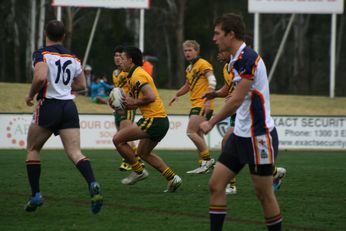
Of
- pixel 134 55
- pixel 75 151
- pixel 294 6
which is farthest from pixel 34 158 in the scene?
pixel 294 6

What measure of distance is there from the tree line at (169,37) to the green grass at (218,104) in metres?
10.7

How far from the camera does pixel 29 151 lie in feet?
28.5

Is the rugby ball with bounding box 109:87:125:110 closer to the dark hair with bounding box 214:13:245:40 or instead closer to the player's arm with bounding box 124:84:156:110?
the player's arm with bounding box 124:84:156:110

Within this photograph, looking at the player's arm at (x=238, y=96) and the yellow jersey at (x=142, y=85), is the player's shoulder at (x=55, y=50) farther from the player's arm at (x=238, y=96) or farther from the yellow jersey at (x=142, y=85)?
the player's arm at (x=238, y=96)

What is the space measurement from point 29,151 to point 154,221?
65.2 inches

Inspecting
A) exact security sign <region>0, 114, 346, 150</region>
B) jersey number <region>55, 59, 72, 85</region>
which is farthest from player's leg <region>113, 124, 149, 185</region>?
exact security sign <region>0, 114, 346, 150</region>

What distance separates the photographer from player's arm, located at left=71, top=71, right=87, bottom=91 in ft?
29.0

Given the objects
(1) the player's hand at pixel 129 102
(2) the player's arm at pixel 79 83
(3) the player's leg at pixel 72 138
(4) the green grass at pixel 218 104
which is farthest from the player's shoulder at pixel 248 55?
(4) the green grass at pixel 218 104

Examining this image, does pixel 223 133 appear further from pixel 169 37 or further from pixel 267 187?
pixel 169 37

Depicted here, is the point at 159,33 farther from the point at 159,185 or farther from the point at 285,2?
the point at 159,185

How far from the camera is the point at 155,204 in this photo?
30.8ft

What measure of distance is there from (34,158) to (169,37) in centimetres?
4783

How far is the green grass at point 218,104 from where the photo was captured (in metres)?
29.6

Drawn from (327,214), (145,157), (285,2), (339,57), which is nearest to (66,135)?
(145,157)
